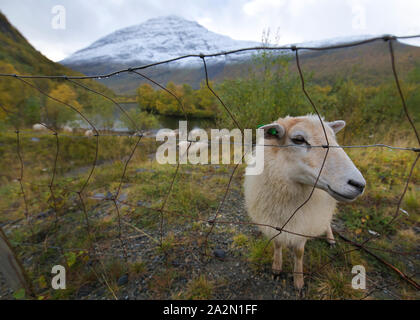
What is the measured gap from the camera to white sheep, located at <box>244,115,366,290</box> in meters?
1.47

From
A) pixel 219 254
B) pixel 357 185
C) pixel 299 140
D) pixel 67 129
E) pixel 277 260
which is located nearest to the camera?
pixel 357 185

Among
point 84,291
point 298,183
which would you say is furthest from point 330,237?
point 84,291

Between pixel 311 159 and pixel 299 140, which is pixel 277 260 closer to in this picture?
pixel 311 159

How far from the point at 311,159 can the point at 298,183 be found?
36cm

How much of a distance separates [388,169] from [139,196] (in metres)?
6.26

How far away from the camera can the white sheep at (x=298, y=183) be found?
1470 mm

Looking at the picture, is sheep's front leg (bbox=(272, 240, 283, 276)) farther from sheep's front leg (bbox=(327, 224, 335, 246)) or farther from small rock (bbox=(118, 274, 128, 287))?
small rock (bbox=(118, 274, 128, 287))

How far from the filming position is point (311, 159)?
5.29 ft

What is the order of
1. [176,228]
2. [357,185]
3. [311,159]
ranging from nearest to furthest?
[357,185]
[311,159]
[176,228]

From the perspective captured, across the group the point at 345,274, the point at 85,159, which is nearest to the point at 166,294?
the point at 345,274

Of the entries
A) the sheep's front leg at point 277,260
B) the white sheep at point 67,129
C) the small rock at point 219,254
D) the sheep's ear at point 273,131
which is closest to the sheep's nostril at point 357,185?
the sheep's ear at point 273,131

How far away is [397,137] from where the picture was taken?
21.0 feet

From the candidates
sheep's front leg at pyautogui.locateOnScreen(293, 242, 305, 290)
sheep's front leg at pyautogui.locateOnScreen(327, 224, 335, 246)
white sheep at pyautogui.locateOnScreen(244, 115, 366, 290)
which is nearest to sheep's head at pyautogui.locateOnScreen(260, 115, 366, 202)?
white sheep at pyautogui.locateOnScreen(244, 115, 366, 290)

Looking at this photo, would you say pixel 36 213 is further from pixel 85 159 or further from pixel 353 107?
pixel 353 107
